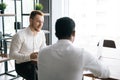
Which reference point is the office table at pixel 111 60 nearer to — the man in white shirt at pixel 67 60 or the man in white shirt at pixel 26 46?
the man in white shirt at pixel 67 60

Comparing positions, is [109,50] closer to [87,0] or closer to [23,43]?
[23,43]

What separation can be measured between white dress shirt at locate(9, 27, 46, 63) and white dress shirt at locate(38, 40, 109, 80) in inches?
39.2

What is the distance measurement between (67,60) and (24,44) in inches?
49.8

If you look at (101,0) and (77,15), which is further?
(77,15)

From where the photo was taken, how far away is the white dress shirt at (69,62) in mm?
1315

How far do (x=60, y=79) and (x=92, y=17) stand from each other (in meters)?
3.27

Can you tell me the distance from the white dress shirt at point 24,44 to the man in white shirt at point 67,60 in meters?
0.99

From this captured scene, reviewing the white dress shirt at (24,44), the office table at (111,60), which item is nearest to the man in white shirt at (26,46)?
the white dress shirt at (24,44)

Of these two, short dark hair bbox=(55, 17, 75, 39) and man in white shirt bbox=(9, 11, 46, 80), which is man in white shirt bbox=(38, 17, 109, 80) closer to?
short dark hair bbox=(55, 17, 75, 39)

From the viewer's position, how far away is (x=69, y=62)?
132 centimetres

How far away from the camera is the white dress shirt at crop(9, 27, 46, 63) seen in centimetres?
236

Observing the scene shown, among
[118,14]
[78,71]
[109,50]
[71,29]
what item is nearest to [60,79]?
[78,71]

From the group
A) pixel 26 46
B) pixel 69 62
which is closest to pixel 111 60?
pixel 69 62

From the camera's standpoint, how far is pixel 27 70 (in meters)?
2.47
